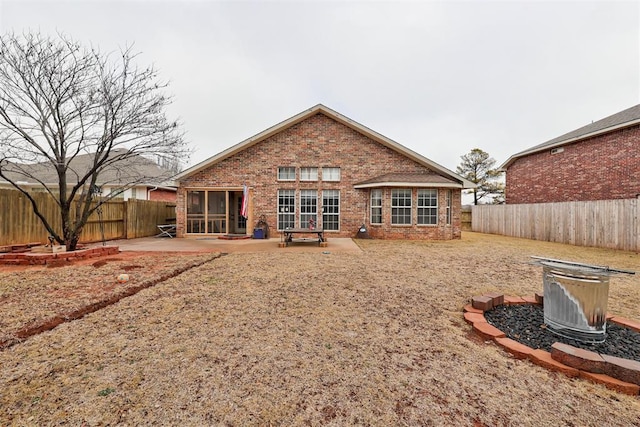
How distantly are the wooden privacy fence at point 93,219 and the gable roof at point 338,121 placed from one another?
2.71 metres

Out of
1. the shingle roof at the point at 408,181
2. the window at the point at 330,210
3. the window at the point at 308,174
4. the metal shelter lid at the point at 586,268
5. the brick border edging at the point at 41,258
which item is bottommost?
the brick border edging at the point at 41,258

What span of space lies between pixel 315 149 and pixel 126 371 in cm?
1233

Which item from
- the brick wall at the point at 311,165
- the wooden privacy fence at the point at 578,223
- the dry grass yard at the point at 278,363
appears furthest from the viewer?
the brick wall at the point at 311,165

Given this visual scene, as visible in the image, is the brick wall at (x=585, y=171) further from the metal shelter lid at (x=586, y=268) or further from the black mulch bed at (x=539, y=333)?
the metal shelter lid at (x=586, y=268)

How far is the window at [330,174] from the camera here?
13719mm

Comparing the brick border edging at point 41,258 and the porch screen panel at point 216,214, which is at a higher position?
the porch screen panel at point 216,214

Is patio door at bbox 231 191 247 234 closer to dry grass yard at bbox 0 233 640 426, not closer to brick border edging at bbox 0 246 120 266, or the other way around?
brick border edging at bbox 0 246 120 266

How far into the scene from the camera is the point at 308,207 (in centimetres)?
1373

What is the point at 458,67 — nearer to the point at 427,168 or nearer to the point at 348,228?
the point at 427,168

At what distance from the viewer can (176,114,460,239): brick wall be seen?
13523 mm

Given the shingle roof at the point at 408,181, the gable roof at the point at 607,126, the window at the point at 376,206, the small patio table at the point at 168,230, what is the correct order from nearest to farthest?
the shingle roof at the point at 408,181, the gable roof at the point at 607,126, the window at the point at 376,206, the small patio table at the point at 168,230

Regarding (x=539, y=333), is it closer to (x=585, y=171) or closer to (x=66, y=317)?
(x=66, y=317)

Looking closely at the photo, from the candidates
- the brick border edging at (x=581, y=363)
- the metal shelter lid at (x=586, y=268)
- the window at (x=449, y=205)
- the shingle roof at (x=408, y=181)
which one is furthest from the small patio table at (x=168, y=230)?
the metal shelter lid at (x=586, y=268)

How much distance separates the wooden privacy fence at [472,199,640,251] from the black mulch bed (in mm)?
9877
